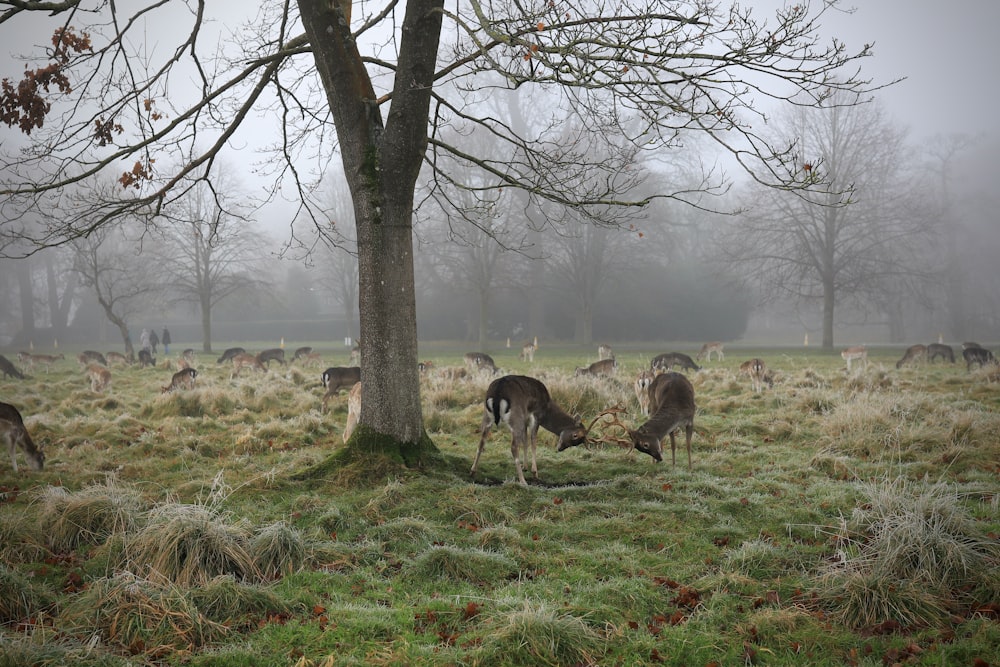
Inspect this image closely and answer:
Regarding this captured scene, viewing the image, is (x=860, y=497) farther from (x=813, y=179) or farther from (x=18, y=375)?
(x=18, y=375)

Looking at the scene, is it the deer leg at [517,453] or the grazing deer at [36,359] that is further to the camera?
the grazing deer at [36,359]

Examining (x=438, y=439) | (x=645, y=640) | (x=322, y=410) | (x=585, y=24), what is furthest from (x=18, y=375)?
(x=645, y=640)

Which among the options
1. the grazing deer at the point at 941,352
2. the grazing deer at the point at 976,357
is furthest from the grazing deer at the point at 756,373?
the grazing deer at the point at 941,352

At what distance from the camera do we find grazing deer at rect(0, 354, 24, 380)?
19.9m

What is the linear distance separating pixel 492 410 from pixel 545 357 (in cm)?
2056

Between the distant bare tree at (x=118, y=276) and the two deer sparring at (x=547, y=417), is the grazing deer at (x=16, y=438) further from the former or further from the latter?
the distant bare tree at (x=118, y=276)

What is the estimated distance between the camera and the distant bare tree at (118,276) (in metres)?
26.1

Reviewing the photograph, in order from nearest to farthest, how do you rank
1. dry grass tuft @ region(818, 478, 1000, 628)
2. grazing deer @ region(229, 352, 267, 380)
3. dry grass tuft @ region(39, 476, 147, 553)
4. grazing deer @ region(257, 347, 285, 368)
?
1. dry grass tuft @ region(818, 478, 1000, 628)
2. dry grass tuft @ region(39, 476, 147, 553)
3. grazing deer @ region(229, 352, 267, 380)
4. grazing deer @ region(257, 347, 285, 368)

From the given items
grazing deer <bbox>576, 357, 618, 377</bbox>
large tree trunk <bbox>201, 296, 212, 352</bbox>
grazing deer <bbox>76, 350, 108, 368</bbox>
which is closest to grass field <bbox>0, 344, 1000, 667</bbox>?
grazing deer <bbox>576, 357, 618, 377</bbox>

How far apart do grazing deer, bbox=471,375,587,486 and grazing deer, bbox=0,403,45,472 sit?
5862 millimetres

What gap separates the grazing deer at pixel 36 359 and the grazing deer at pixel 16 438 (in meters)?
17.5

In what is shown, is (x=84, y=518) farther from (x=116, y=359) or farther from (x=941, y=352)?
(x=941, y=352)

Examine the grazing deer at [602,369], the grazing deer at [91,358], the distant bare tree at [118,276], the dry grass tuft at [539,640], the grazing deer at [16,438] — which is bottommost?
the dry grass tuft at [539,640]

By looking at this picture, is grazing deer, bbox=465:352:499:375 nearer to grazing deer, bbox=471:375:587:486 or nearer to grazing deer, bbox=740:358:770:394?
grazing deer, bbox=740:358:770:394
